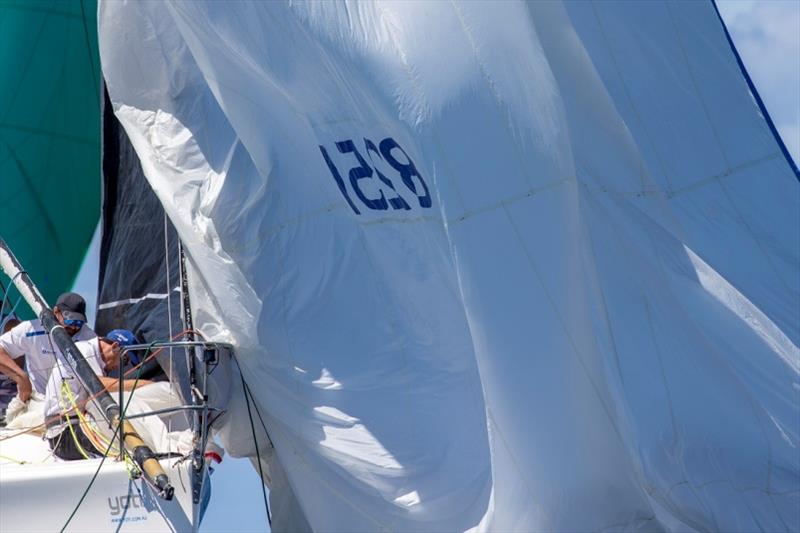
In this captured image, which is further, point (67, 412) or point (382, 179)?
point (67, 412)

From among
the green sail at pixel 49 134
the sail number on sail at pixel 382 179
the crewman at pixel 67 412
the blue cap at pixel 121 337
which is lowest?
the crewman at pixel 67 412

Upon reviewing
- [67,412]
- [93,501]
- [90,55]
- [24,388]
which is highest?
[90,55]

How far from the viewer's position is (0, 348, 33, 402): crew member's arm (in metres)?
6.25

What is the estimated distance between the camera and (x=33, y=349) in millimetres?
6312

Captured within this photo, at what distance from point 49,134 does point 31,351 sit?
6.39 feet

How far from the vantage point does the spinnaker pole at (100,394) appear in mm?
5516

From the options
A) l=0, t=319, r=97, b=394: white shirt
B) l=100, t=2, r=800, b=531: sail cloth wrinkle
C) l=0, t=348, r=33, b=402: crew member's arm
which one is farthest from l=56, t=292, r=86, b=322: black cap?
l=100, t=2, r=800, b=531: sail cloth wrinkle

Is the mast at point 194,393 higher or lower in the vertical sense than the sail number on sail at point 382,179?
lower

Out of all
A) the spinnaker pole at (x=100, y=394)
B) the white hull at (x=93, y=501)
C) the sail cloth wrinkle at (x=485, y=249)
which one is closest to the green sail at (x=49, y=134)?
the spinnaker pole at (x=100, y=394)

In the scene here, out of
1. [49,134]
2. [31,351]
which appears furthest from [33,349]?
[49,134]

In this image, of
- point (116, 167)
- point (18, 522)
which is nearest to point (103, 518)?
point (18, 522)

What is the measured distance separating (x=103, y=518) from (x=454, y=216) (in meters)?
1.64

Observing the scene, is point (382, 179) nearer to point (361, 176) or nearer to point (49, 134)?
point (361, 176)

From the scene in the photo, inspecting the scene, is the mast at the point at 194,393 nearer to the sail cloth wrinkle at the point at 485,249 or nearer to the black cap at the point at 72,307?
the sail cloth wrinkle at the point at 485,249
